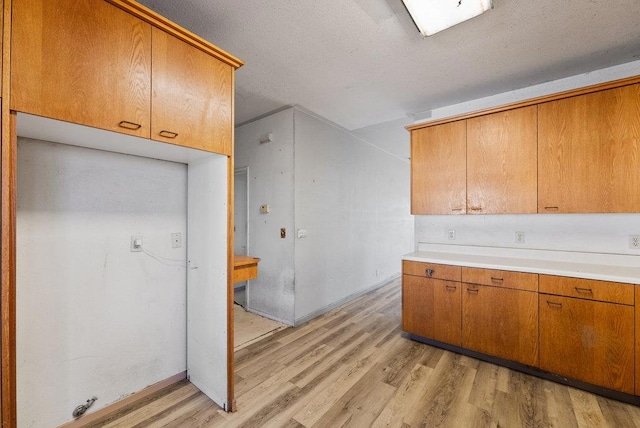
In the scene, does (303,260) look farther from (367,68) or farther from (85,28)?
(85,28)

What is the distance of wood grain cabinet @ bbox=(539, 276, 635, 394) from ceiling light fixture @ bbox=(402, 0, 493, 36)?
6.72 ft

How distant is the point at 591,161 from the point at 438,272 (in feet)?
5.01

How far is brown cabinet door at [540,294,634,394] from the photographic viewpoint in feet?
6.05

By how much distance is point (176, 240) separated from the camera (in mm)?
2104

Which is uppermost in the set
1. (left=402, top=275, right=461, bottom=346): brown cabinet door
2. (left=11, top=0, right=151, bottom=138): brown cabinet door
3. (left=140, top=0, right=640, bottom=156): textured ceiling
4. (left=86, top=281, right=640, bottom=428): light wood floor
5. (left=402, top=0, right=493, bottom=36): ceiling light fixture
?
(left=140, top=0, right=640, bottom=156): textured ceiling

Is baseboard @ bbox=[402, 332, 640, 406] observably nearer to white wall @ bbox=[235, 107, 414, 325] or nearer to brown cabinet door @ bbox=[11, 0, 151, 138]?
white wall @ bbox=[235, 107, 414, 325]

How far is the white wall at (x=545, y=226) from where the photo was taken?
2283mm

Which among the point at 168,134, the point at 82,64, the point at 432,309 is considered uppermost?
the point at 82,64

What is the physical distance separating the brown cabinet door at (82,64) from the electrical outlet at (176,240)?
37.6 inches

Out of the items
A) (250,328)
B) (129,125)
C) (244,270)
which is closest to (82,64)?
(129,125)

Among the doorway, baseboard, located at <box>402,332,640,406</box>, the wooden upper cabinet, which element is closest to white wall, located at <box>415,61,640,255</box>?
the wooden upper cabinet

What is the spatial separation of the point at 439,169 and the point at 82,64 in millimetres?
2901

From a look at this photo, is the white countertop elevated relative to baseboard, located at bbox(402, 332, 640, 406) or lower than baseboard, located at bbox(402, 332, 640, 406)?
elevated

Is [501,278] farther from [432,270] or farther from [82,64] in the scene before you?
[82,64]
